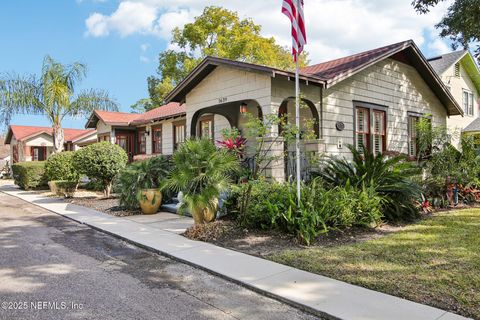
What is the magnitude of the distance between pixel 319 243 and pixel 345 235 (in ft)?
2.53

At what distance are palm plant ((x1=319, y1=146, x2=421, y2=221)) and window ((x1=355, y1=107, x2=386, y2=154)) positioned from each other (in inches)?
119

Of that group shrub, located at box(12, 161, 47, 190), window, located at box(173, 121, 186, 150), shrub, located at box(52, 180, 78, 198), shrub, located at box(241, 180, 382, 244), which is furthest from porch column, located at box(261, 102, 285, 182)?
shrub, located at box(12, 161, 47, 190)

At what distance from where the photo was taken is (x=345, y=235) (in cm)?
639

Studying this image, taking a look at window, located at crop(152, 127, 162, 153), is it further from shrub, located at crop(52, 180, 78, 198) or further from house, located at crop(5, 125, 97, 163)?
house, located at crop(5, 125, 97, 163)

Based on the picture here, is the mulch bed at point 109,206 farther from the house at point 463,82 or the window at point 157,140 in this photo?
the house at point 463,82

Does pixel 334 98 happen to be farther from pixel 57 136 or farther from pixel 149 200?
pixel 57 136

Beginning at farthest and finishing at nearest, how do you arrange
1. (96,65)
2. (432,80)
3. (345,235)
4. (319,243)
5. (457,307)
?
(96,65), (432,80), (345,235), (319,243), (457,307)

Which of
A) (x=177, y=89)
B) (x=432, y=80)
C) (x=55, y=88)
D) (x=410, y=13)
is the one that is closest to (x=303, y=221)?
(x=177, y=89)

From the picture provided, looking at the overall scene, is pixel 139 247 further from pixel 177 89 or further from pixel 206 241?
pixel 177 89

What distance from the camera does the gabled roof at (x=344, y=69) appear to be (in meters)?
9.10

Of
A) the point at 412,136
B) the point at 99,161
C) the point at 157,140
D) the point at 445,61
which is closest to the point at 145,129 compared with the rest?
the point at 157,140

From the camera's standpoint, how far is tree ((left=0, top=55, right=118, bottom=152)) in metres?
19.4

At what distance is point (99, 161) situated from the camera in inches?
484

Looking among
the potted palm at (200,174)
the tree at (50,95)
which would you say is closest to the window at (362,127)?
the potted palm at (200,174)
